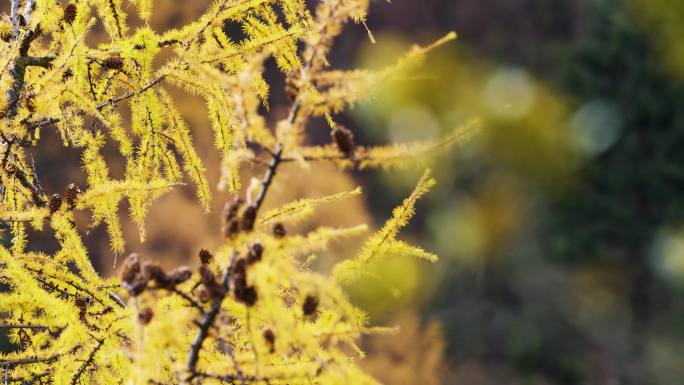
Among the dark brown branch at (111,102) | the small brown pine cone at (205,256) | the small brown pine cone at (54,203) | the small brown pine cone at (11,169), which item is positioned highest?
the dark brown branch at (111,102)

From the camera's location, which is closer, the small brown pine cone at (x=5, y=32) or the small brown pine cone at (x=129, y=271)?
the small brown pine cone at (x=129, y=271)

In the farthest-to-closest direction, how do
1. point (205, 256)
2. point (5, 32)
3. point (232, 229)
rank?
1. point (5, 32)
2. point (205, 256)
3. point (232, 229)

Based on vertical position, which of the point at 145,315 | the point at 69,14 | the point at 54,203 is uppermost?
the point at 69,14

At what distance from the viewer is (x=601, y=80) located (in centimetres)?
1174

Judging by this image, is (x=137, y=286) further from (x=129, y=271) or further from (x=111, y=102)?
(x=111, y=102)

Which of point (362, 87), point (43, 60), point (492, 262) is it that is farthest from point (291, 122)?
point (492, 262)

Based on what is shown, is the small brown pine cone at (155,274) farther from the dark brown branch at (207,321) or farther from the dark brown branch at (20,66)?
the dark brown branch at (20,66)

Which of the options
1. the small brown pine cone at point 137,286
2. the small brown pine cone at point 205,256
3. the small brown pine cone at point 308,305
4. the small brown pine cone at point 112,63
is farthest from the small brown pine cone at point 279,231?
the small brown pine cone at point 112,63

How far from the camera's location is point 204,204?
1.82 meters

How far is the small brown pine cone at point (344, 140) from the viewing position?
1.03 meters

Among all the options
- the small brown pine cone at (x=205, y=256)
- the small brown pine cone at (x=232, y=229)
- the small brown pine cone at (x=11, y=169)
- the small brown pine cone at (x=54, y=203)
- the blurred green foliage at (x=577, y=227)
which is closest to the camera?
the small brown pine cone at (x=232, y=229)

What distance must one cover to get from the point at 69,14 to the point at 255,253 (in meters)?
1.08

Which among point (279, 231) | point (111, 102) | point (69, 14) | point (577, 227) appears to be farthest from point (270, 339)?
point (577, 227)

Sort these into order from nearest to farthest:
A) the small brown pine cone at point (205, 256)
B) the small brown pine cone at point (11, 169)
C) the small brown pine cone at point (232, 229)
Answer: the small brown pine cone at point (232, 229), the small brown pine cone at point (205, 256), the small brown pine cone at point (11, 169)
